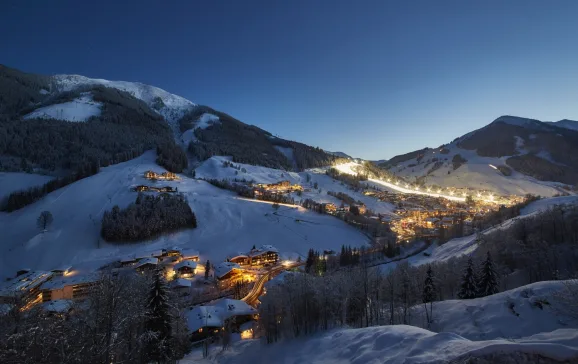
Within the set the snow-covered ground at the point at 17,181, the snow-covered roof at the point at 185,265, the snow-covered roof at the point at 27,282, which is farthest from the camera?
the snow-covered ground at the point at 17,181

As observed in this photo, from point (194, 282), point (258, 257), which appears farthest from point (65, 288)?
point (258, 257)

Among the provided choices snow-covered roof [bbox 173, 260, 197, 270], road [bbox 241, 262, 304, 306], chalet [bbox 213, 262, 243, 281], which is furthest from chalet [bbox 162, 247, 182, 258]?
road [bbox 241, 262, 304, 306]

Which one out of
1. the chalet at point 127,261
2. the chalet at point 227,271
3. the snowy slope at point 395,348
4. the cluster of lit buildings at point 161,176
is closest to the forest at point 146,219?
the chalet at point 127,261

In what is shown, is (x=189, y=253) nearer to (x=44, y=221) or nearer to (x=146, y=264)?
(x=146, y=264)

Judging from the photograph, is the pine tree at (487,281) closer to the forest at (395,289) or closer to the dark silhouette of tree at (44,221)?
the forest at (395,289)

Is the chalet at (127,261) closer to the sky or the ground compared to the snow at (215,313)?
closer to the sky

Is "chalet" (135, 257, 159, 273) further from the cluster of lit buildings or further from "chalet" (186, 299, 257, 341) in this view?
the cluster of lit buildings

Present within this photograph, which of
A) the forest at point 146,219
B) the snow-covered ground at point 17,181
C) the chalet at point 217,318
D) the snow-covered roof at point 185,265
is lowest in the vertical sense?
the chalet at point 217,318
